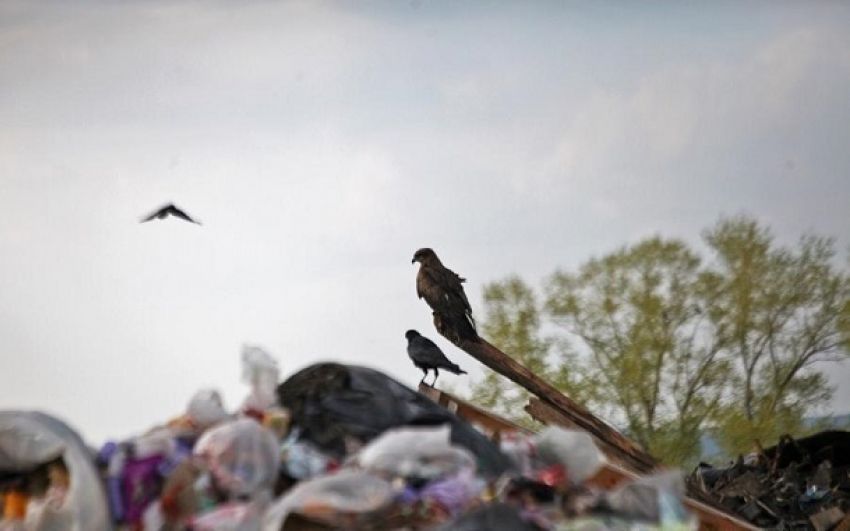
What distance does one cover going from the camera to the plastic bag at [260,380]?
418cm

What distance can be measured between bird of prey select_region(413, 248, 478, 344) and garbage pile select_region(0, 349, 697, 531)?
160 inches

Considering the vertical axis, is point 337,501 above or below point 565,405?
below

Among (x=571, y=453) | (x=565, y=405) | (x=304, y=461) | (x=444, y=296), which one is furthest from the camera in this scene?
(x=444, y=296)

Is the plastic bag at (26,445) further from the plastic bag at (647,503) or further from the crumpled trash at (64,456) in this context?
the plastic bag at (647,503)

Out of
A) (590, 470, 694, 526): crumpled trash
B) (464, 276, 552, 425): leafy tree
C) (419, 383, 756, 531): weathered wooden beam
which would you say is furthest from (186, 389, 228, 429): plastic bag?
(464, 276, 552, 425): leafy tree

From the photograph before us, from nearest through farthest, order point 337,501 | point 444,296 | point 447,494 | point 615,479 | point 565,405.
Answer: point 337,501, point 447,494, point 615,479, point 565,405, point 444,296

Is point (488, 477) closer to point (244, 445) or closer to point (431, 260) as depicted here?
point (244, 445)

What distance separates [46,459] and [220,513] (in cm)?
72

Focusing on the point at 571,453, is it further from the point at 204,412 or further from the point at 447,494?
the point at 204,412

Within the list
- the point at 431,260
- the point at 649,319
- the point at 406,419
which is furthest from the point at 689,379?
the point at 406,419

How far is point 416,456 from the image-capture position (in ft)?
12.2

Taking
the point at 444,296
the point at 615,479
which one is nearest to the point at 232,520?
the point at 615,479

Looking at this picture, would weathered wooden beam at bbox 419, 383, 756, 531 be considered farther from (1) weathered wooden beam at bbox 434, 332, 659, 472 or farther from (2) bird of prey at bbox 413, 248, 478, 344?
(2) bird of prey at bbox 413, 248, 478, 344

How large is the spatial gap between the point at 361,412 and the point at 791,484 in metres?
5.15
